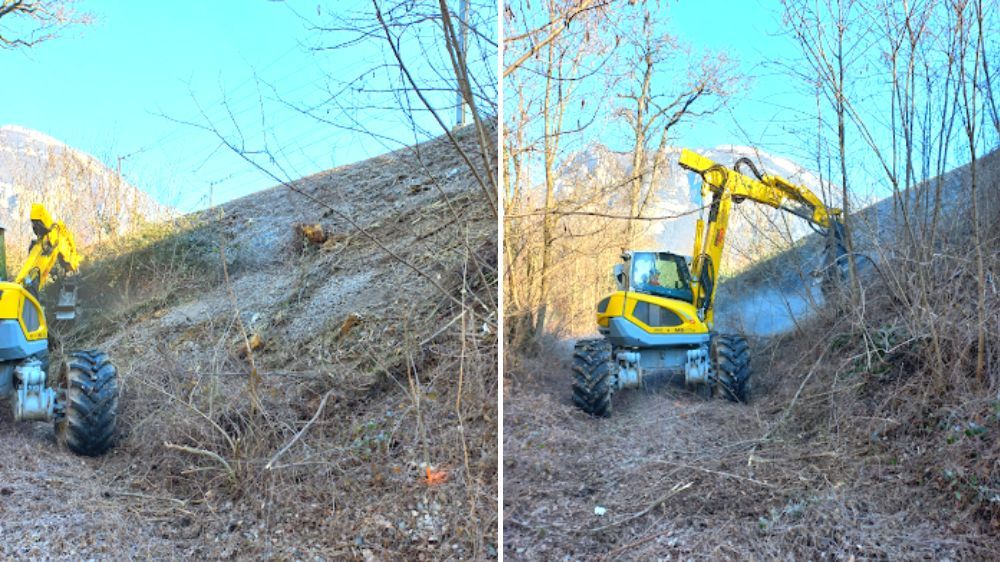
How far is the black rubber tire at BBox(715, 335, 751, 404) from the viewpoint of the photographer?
381cm

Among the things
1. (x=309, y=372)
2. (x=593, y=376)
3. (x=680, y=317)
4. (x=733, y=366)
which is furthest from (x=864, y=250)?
(x=309, y=372)

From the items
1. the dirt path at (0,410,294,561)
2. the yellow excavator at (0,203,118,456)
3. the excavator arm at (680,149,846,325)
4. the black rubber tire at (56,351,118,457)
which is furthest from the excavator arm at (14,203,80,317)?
the excavator arm at (680,149,846,325)

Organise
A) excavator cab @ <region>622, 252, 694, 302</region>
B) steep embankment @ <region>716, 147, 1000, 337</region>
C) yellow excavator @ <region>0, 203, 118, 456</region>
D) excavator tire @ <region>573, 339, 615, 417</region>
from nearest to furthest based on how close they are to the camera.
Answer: yellow excavator @ <region>0, 203, 118, 456</region>
steep embankment @ <region>716, 147, 1000, 337</region>
excavator tire @ <region>573, 339, 615, 417</region>
excavator cab @ <region>622, 252, 694, 302</region>

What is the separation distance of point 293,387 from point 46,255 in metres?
1.00

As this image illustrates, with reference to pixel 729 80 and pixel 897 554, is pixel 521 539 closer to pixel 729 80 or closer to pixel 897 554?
pixel 897 554

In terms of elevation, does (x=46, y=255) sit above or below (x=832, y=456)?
above

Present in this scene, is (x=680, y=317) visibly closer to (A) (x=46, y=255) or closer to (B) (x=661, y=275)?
(B) (x=661, y=275)

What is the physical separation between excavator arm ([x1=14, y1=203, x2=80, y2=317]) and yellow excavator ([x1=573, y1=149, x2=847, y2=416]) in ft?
7.76

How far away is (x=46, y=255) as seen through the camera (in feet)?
8.18

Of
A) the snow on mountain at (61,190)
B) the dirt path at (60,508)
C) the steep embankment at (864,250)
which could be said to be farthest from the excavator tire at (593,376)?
the snow on mountain at (61,190)

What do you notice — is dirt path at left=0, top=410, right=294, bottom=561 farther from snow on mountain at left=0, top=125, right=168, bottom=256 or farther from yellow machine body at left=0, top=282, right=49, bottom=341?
snow on mountain at left=0, top=125, right=168, bottom=256

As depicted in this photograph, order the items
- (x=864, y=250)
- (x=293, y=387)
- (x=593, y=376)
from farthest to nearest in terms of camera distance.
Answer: (x=593, y=376)
(x=864, y=250)
(x=293, y=387)

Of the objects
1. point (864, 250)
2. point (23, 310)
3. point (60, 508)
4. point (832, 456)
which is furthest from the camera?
point (864, 250)

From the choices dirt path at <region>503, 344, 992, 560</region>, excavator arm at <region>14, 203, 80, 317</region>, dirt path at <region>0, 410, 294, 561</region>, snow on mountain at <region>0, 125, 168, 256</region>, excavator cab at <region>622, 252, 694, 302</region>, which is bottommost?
dirt path at <region>503, 344, 992, 560</region>
